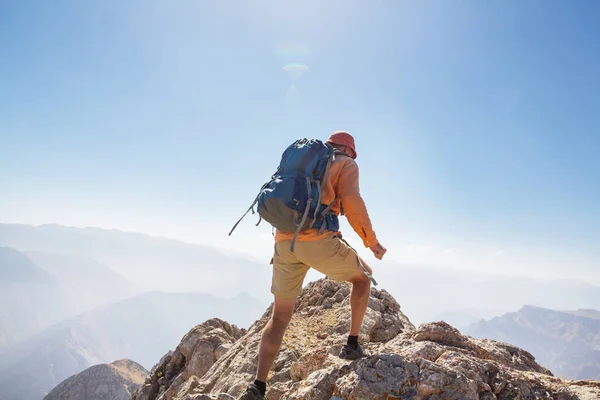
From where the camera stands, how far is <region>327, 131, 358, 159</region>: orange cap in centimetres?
575

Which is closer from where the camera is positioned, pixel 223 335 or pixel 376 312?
pixel 376 312

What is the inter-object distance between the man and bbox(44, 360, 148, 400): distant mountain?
156ft

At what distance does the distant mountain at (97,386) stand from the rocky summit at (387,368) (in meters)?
43.2

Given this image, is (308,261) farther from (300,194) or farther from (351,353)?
(351,353)

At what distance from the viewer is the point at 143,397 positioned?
12750 millimetres

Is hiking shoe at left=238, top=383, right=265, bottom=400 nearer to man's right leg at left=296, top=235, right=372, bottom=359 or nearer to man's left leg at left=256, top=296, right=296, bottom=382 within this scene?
man's left leg at left=256, top=296, right=296, bottom=382

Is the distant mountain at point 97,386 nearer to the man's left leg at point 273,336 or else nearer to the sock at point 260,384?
the sock at point 260,384

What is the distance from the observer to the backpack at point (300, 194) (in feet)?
16.0

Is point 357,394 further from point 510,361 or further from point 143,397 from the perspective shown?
point 143,397

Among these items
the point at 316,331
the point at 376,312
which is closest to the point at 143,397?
the point at 316,331

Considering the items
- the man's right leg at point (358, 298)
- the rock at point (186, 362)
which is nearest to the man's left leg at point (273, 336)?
the man's right leg at point (358, 298)

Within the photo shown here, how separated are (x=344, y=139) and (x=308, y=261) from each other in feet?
7.48

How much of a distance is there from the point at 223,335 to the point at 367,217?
451 inches

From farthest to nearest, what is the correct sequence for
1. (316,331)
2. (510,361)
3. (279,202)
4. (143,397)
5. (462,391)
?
A: 1. (143,397)
2. (316,331)
3. (510,361)
4. (279,202)
5. (462,391)
